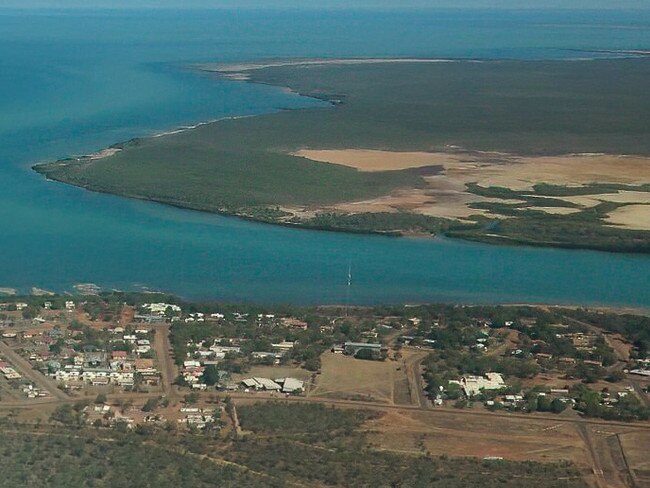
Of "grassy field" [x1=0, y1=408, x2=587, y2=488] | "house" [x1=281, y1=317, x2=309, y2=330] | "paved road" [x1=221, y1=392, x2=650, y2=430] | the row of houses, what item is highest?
"grassy field" [x1=0, y1=408, x2=587, y2=488]

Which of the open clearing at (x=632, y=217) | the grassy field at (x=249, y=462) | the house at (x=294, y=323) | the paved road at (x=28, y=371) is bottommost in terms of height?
the house at (x=294, y=323)

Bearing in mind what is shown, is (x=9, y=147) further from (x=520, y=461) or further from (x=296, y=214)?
(x=520, y=461)

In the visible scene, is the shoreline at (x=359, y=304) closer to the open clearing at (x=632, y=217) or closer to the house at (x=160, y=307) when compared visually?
the house at (x=160, y=307)

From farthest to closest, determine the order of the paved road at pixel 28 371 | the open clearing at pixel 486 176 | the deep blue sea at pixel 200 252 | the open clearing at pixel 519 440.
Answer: the open clearing at pixel 486 176 → the deep blue sea at pixel 200 252 → the paved road at pixel 28 371 → the open clearing at pixel 519 440

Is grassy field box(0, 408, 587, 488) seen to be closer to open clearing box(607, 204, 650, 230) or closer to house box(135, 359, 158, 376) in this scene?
house box(135, 359, 158, 376)

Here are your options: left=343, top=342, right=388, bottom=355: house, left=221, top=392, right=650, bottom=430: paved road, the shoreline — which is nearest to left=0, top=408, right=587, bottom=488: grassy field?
left=221, top=392, right=650, bottom=430: paved road

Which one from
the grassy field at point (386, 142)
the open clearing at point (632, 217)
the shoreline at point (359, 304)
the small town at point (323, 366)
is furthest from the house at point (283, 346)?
the open clearing at point (632, 217)

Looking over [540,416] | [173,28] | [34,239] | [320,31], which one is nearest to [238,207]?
[34,239]

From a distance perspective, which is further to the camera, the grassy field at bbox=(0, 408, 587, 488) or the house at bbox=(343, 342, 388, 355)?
the house at bbox=(343, 342, 388, 355)
